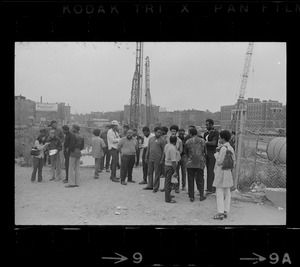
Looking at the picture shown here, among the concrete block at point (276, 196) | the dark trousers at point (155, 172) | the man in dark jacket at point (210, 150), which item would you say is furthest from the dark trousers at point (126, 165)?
the concrete block at point (276, 196)

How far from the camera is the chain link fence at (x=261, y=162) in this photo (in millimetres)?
4961

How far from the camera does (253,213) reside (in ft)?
13.1

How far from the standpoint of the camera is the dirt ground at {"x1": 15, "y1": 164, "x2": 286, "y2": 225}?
3531 millimetres

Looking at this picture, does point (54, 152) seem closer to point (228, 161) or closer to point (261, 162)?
point (228, 161)

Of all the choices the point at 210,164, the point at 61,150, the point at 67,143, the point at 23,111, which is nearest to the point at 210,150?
the point at 210,164

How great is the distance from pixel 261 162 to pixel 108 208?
3.21 m

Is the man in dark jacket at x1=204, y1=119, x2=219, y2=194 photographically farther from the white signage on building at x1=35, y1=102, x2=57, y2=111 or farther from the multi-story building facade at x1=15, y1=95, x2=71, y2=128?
the white signage on building at x1=35, y1=102, x2=57, y2=111

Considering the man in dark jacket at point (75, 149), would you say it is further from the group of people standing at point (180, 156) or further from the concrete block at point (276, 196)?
the concrete block at point (276, 196)

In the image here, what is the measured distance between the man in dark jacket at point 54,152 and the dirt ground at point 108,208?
13cm

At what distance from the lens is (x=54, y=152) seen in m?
5.15

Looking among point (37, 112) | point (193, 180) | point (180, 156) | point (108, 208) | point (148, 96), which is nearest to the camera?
point (37, 112)
